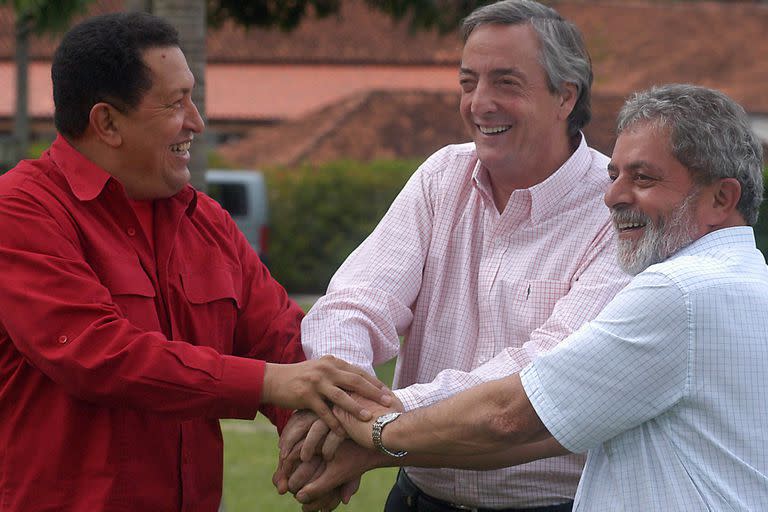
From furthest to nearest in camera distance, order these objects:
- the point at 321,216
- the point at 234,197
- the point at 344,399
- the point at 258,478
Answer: the point at 321,216
the point at 234,197
the point at 258,478
the point at 344,399

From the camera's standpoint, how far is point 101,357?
3.22 metres

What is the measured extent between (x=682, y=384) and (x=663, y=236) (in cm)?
43

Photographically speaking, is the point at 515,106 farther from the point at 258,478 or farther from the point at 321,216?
the point at 321,216

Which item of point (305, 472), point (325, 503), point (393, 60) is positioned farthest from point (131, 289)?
point (393, 60)

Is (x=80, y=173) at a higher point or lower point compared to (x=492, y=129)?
lower

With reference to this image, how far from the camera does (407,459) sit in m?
3.53

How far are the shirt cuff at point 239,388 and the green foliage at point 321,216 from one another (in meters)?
17.7

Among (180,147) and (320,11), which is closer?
(180,147)

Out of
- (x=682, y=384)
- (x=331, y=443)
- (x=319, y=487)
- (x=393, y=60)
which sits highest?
(x=682, y=384)

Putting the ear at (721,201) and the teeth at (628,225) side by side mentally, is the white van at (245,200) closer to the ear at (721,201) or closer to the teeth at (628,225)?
the teeth at (628,225)

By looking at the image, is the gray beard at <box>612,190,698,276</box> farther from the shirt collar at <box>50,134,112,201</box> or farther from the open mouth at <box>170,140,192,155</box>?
the shirt collar at <box>50,134,112,201</box>

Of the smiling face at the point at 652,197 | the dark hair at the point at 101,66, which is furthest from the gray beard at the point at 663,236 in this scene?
the dark hair at the point at 101,66

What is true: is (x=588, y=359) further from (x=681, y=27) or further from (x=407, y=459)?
(x=681, y=27)

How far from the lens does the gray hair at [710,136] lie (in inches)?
119
